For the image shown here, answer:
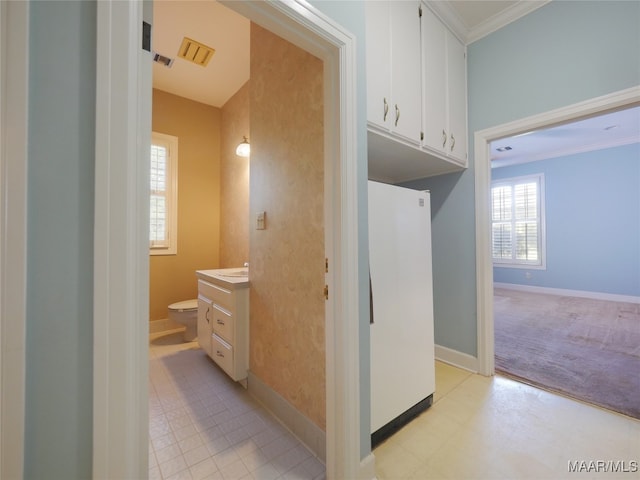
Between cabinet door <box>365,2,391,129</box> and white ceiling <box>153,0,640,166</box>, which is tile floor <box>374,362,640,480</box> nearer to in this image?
cabinet door <box>365,2,391,129</box>

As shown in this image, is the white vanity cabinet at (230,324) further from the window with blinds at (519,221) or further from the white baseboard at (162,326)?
the window with blinds at (519,221)

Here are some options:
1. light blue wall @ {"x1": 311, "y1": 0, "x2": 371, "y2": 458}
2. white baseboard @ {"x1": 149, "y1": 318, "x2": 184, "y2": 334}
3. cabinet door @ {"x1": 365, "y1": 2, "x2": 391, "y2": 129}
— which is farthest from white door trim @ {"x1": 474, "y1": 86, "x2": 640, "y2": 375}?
white baseboard @ {"x1": 149, "y1": 318, "x2": 184, "y2": 334}

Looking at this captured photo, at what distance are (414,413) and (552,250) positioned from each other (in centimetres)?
571

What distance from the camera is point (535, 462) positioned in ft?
4.37

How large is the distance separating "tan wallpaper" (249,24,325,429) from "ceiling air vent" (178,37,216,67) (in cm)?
72

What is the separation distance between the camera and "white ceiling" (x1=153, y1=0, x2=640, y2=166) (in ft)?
6.59

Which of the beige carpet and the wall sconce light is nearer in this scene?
the beige carpet

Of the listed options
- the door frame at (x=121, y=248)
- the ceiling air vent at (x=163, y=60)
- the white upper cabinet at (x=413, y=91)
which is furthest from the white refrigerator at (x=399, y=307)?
the ceiling air vent at (x=163, y=60)

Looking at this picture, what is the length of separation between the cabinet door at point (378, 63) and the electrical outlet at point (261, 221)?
0.94 metres

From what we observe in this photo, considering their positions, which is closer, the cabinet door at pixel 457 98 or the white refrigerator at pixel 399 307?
the white refrigerator at pixel 399 307

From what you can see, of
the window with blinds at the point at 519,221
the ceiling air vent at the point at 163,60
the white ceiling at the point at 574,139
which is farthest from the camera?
the window with blinds at the point at 519,221

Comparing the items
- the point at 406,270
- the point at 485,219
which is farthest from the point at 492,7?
the point at 406,270

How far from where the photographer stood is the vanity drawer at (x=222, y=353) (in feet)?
6.57

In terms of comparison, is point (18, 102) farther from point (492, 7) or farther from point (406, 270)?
point (492, 7)
